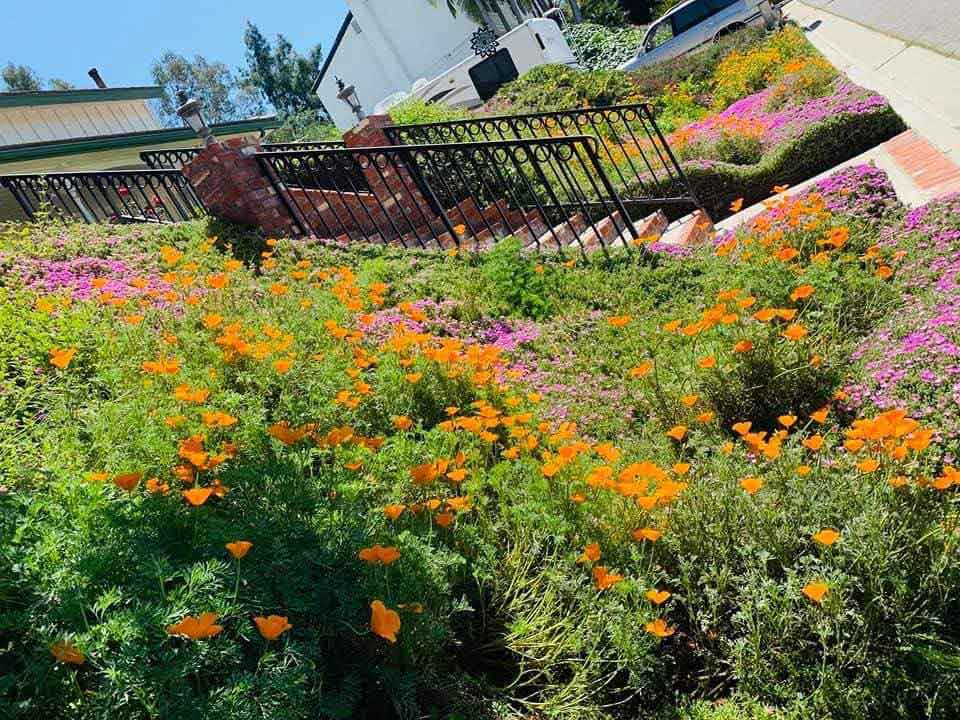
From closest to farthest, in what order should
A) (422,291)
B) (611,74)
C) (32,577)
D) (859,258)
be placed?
1. (32,577)
2. (859,258)
3. (422,291)
4. (611,74)

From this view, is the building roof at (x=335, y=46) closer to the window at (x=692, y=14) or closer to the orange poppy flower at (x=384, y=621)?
the window at (x=692, y=14)

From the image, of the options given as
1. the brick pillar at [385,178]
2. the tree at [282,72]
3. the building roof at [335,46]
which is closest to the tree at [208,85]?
the tree at [282,72]

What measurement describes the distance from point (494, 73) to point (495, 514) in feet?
86.7

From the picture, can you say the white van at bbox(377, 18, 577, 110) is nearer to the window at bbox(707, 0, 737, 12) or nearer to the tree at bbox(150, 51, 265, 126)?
the window at bbox(707, 0, 737, 12)

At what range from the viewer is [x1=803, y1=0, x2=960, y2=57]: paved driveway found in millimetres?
11516

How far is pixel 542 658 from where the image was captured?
2500 mm

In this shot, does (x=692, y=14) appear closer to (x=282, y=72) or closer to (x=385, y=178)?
(x=385, y=178)

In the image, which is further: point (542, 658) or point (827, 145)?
point (827, 145)

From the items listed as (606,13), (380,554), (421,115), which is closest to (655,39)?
(421,115)

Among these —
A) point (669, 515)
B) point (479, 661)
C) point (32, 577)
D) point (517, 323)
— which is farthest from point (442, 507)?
point (517, 323)

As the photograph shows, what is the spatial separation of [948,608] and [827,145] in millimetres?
7379

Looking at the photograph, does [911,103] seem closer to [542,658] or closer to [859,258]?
[859,258]

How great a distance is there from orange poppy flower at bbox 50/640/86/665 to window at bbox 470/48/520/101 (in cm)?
2687

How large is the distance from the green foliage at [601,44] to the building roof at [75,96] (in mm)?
18563
